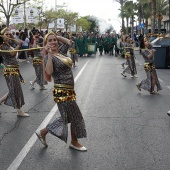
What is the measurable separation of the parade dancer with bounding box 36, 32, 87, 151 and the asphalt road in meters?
0.33

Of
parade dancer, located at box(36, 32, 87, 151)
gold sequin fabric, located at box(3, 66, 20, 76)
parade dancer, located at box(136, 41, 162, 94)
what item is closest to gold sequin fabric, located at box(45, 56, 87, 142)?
parade dancer, located at box(36, 32, 87, 151)

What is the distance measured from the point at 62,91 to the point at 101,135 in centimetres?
148

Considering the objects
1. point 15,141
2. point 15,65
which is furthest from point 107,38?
point 15,141

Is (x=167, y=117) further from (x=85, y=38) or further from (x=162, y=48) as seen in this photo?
(x=85, y=38)

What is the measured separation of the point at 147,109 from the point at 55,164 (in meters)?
4.03

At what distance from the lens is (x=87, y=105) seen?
9289 millimetres

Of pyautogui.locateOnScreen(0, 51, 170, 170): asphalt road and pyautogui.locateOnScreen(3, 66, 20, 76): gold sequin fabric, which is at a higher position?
pyautogui.locateOnScreen(3, 66, 20, 76): gold sequin fabric

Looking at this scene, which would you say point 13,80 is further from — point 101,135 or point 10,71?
point 101,135

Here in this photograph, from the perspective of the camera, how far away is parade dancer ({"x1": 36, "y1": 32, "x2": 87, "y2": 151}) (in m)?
5.30

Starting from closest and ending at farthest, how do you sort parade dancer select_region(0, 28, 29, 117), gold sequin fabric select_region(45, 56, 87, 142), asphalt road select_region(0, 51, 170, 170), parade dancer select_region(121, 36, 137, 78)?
asphalt road select_region(0, 51, 170, 170) → gold sequin fabric select_region(45, 56, 87, 142) → parade dancer select_region(0, 28, 29, 117) → parade dancer select_region(121, 36, 137, 78)

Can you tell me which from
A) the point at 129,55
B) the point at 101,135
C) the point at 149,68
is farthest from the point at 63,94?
the point at 129,55

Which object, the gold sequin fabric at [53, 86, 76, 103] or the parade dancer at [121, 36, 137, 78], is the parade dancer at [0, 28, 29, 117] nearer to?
the gold sequin fabric at [53, 86, 76, 103]

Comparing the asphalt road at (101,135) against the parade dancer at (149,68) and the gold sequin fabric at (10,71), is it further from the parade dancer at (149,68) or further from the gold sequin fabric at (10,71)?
the gold sequin fabric at (10,71)

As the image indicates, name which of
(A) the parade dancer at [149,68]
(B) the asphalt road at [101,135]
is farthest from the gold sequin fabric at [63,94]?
(A) the parade dancer at [149,68]
